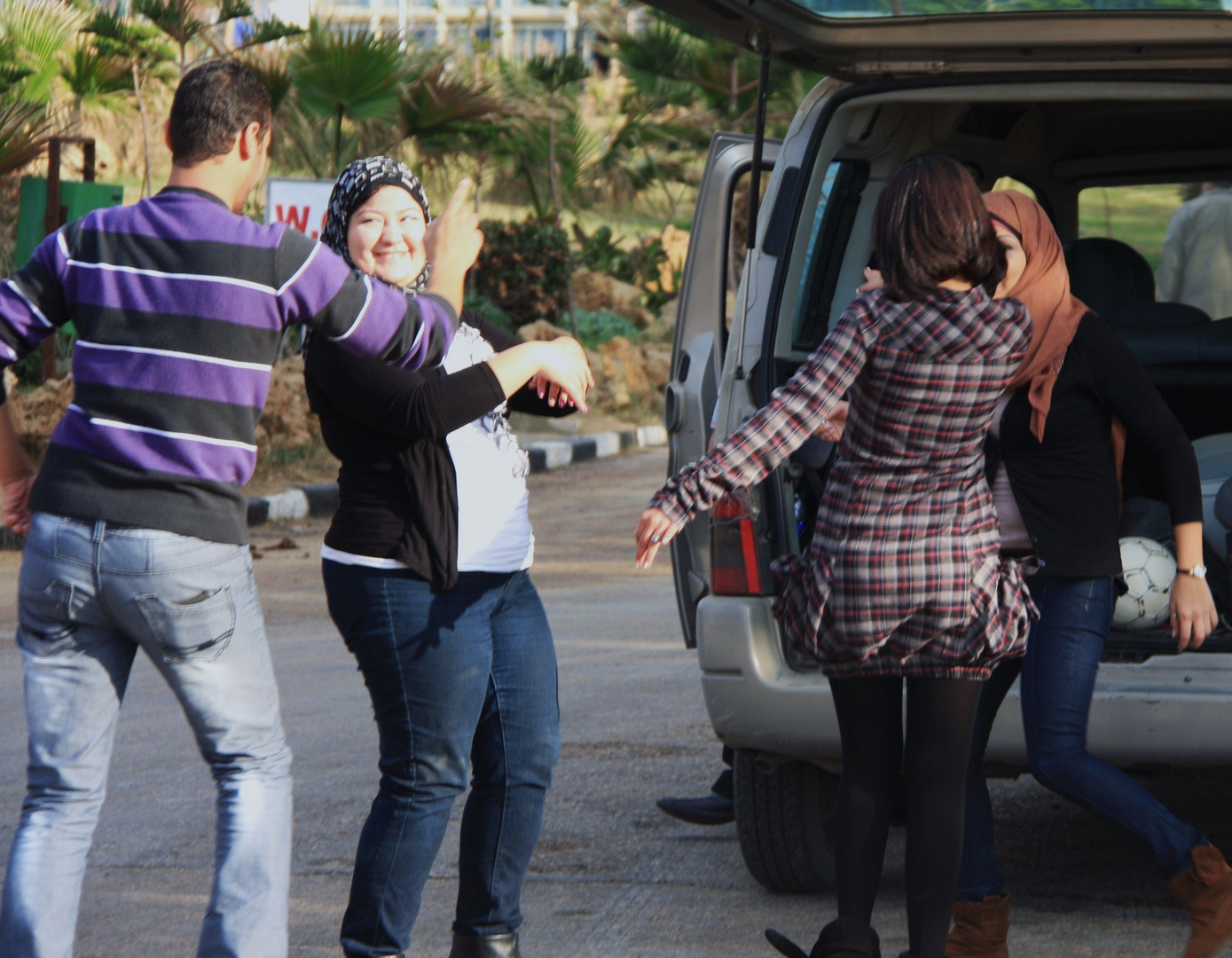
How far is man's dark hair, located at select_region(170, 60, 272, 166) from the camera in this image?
2713 millimetres

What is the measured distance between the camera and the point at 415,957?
11.9ft

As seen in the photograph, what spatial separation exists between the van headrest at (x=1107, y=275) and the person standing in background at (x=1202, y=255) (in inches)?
20.7

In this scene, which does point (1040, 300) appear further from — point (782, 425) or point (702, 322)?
point (702, 322)

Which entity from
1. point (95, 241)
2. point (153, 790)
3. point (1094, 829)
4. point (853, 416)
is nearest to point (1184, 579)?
point (853, 416)

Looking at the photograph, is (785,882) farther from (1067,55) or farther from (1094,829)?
(1067,55)

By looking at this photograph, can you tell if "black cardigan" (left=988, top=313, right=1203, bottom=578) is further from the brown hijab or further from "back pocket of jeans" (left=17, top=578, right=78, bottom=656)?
"back pocket of jeans" (left=17, top=578, right=78, bottom=656)

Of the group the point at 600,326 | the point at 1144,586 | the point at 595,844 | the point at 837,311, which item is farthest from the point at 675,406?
the point at 600,326

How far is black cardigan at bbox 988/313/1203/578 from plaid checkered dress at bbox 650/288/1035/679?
0.29m

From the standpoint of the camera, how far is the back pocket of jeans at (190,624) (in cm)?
269

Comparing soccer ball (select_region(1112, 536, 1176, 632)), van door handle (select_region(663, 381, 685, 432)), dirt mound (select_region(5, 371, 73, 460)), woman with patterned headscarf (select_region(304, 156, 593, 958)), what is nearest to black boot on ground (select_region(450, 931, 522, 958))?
woman with patterned headscarf (select_region(304, 156, 593, 958))

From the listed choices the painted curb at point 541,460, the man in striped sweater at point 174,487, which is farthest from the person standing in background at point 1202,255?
the painted curb at point 541,460

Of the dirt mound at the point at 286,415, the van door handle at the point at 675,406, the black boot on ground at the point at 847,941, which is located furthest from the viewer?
the dirt mound at the point at 286,415

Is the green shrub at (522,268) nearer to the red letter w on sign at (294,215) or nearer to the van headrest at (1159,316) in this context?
the red letter w on sign at (294,215)

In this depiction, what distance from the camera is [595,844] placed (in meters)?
4.51
